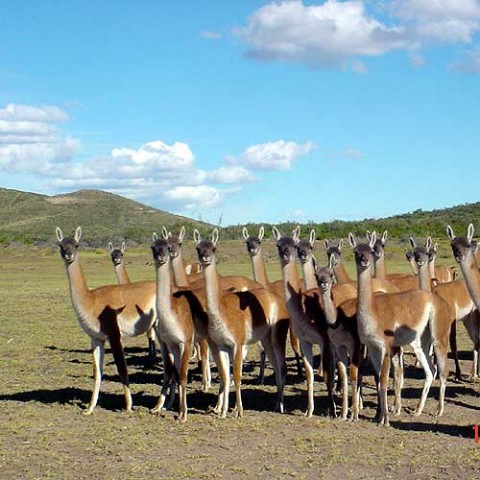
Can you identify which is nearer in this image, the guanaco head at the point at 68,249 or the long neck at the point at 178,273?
the guanaco head at the point at 68,249

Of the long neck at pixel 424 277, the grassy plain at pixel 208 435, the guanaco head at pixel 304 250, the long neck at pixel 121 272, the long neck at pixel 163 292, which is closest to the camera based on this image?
the grassy plain at pixel 208 435

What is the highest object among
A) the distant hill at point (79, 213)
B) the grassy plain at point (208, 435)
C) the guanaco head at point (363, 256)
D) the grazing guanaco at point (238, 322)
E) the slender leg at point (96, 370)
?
the distant hill at point (79, 213)

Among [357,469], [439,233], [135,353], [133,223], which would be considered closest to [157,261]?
[357,469]

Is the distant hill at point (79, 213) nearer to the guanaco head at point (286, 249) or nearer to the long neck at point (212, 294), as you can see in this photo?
the guanaco head at point (286, 249)

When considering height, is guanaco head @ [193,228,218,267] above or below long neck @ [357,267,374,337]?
above

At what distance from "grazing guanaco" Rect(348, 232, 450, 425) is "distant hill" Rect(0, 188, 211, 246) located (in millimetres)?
96088

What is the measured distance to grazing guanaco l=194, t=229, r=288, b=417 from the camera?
40.2ft

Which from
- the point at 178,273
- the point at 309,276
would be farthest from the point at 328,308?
the point at 178,273

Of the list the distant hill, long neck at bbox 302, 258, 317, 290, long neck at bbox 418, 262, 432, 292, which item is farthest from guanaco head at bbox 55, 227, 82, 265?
the distant hill

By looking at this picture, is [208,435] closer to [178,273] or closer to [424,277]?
[178,273]

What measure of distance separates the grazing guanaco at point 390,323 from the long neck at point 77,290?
14.7ft

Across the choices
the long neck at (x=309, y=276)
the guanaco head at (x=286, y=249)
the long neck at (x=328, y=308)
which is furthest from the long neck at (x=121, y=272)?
the long neck at (x=328, y=308)

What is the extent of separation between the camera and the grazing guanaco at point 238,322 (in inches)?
482

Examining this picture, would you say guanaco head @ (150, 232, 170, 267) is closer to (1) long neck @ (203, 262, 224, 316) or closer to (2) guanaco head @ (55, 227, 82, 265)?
(1) long neck @ (203, 262, 224, 316)
